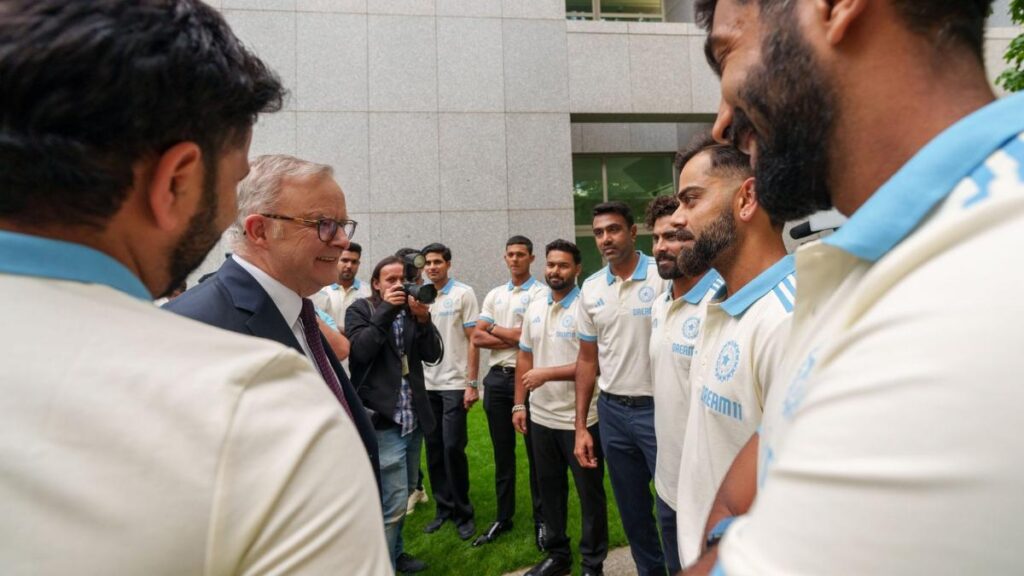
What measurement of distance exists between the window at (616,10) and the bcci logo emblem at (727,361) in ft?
34.5

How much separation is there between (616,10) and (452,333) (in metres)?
8.94

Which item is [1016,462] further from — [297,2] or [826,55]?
[297,2]

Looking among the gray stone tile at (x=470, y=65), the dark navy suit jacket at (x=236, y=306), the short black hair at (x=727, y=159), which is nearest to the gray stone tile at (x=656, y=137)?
the gray stone tile at (x=470, y=65)

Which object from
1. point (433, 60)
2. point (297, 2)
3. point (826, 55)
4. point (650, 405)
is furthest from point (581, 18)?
point (826, 55)

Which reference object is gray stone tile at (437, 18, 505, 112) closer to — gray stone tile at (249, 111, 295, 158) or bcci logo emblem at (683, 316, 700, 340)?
gray stone tile at (249, 111, 295, 158)

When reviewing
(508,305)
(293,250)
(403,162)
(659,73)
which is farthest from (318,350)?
(659,73)

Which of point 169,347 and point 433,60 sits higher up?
point 433,60

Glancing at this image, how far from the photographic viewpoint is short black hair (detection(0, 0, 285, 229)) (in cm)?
70

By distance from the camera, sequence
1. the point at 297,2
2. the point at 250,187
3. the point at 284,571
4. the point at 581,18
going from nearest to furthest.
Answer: the point at 284,571, the point at 250,187, the point at 297,2, the point at 581,18

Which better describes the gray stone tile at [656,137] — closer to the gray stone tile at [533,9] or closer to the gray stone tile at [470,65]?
the gray stone tile at [533,9]

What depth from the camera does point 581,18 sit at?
1145cm

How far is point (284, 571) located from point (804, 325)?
82 cm

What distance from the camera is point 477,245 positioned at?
30.2ft

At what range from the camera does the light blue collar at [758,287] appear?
2062 mm
